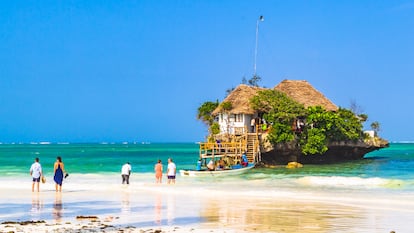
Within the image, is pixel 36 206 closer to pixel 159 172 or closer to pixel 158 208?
pixel 158 208

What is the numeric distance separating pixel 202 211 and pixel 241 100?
3023 cm

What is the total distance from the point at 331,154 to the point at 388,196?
30.6 metres

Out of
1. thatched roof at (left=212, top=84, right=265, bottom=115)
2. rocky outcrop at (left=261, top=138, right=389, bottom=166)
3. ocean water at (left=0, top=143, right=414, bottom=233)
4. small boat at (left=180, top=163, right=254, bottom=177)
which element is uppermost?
thatched roof at (left=212, top=84, right=265, bottom=115)

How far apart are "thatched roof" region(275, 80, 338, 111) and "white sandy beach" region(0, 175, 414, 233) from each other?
26.9 m

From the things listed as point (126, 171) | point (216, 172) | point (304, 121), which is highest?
point (304, 121)

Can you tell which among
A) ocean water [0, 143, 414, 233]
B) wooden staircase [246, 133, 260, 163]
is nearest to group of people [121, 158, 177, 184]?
ocean water [0, 143, 414, 233]

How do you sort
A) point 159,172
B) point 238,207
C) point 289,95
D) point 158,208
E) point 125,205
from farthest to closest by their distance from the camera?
1. point 289,95
2. point 159,172
3. point 125,205
4. point 238,207
5. point 158,208

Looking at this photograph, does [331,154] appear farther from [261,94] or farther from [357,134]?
[261,94]

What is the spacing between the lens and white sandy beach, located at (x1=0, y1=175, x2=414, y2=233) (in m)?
14.4

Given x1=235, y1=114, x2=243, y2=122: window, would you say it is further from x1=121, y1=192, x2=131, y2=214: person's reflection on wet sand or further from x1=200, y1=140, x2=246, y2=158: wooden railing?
x1=121, y1=192, x2=131, y2=214: person's reflection on wet sand

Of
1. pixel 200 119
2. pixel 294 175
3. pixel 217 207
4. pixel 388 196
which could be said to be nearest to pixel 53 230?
pixel 217 207

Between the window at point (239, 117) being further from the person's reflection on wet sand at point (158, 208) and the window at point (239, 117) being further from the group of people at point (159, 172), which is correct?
the person's reflection on wet sand at point (158, 208)

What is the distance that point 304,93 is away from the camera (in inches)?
2083

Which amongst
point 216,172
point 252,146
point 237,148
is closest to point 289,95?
point 252,146
